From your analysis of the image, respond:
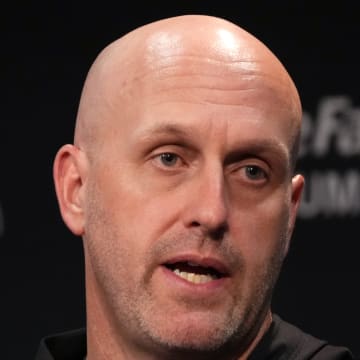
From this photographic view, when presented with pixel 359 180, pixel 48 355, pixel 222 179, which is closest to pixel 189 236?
pixel 222 179

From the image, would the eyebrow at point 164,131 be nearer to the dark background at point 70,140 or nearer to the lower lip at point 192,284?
the lower lip at point 192,284

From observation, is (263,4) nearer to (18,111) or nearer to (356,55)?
(356,55)

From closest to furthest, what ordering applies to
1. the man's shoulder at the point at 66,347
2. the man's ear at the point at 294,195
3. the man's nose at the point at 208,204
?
the man's nose at the point at 208,204 → the man's ear at the point at 294,195 → the man's shoulder at the point at 66,347

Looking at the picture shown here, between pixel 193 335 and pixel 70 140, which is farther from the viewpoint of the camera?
pixel 70 140

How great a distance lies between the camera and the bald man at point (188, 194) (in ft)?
7.02

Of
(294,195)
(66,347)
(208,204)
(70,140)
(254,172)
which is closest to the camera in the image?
(208,204)

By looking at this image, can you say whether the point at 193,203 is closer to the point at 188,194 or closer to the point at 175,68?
the point at 188,194

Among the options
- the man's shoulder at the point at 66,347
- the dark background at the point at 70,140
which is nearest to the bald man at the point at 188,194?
the man's shoulder at the point at 66,347

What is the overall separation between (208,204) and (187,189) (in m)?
0.06

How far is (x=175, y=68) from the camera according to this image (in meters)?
2.24

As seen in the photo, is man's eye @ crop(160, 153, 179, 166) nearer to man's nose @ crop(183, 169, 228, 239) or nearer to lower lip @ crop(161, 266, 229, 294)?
man's nose @ crop(183, 169, 228, 239)

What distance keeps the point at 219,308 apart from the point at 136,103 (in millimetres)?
384

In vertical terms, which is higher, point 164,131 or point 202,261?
point 164,131

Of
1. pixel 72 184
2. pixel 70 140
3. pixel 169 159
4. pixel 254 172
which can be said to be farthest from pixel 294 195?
pixel 70 140
